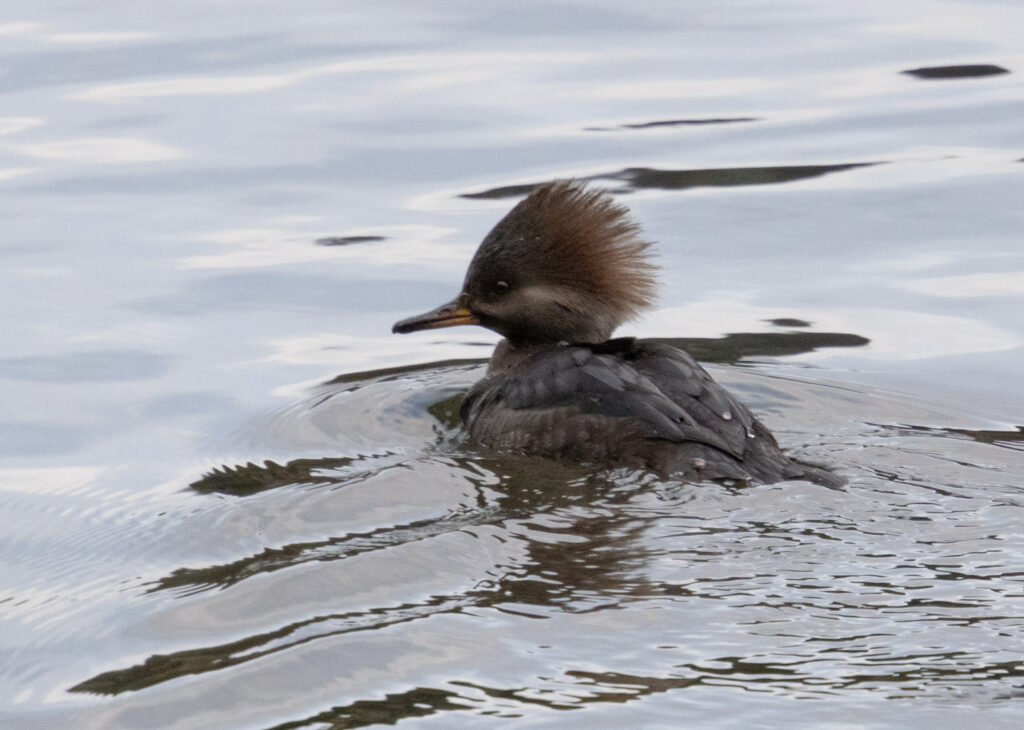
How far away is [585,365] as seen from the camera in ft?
21.7

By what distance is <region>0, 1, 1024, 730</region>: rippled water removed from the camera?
451cm

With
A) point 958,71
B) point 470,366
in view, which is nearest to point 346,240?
point 470,366

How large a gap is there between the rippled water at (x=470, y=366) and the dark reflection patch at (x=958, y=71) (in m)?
0.03

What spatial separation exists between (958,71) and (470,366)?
6.72 metres

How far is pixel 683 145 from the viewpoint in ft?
37.4

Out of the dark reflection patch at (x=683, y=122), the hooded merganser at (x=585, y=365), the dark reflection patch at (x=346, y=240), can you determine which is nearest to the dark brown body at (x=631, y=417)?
the hooded merganser at (x=585, y=365)

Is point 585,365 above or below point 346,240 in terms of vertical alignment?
below

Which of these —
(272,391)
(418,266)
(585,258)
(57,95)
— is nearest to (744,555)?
(585,258)

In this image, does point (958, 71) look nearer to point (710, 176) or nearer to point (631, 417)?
point (710, 176)

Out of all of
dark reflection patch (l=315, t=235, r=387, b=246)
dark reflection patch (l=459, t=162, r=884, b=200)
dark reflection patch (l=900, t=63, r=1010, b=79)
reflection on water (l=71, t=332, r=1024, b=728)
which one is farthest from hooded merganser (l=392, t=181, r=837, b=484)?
dark reflection patch (l=900, t=63, r=1010, b=79)

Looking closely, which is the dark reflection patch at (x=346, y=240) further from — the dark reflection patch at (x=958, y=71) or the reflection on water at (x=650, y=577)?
the dark reflection patch at (x=958, y=71)

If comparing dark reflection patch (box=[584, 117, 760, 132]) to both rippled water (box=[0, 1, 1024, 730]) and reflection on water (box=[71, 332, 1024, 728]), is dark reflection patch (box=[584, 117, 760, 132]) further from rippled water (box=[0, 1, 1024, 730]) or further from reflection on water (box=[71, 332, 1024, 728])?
reflection on water (box=[71, 332, 1024, 728])

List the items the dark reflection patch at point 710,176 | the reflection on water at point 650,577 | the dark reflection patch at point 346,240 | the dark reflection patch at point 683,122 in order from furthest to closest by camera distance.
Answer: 1. the dark reflection patch at point 683,122
2. the dark reflection patch at point 710,176
3. the dark reflection patch at point 346,240
4. the reflection on water at point 650,577

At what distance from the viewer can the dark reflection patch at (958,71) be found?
13.0 metres
